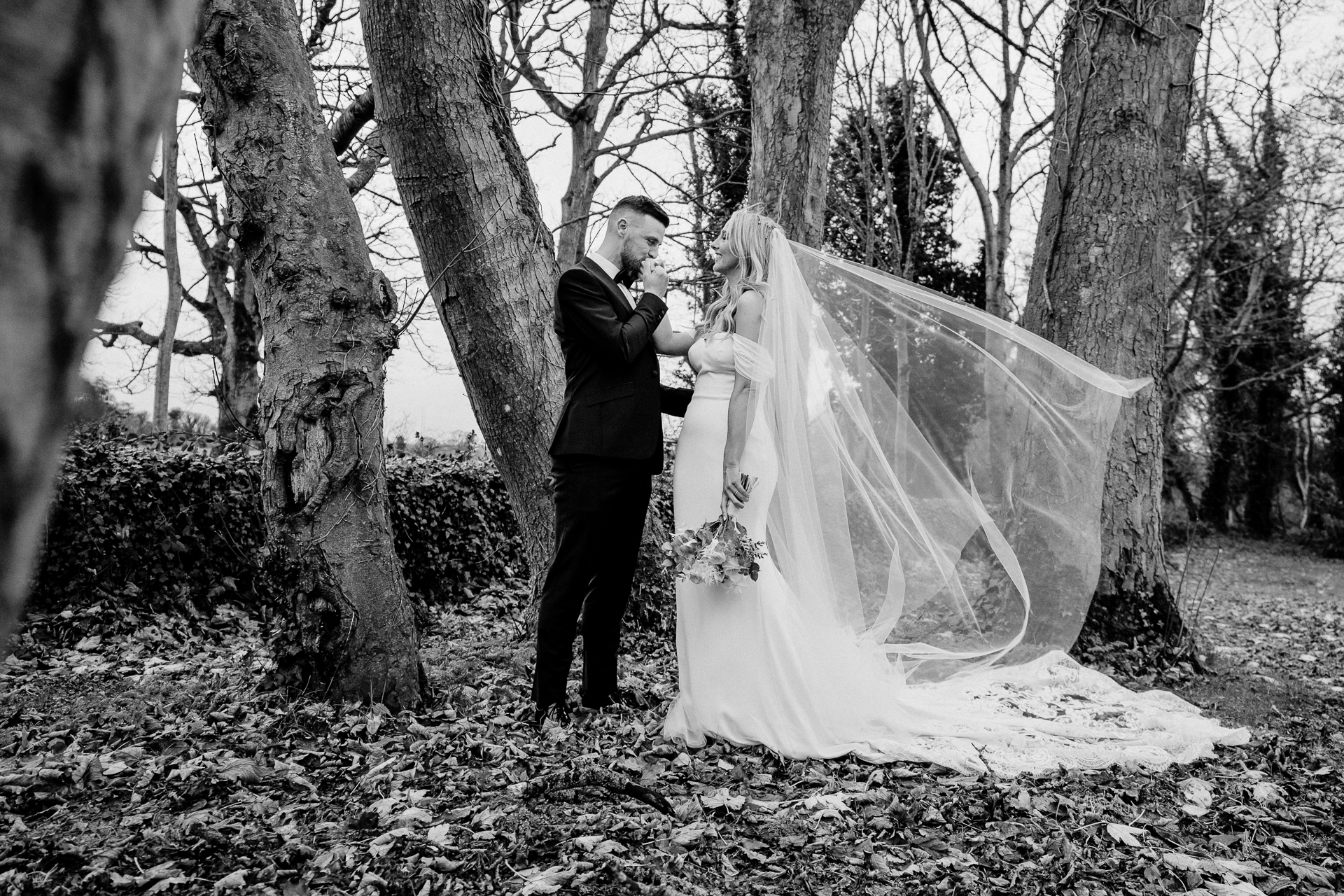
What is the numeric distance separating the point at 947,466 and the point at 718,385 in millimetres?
1639

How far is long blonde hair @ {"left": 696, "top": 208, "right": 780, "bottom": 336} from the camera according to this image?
198 inches

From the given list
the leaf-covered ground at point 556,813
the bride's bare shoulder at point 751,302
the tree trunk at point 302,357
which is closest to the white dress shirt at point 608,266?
the bride's bare shoulder at point 751,302

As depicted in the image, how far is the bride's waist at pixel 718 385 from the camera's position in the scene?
497 centimetres

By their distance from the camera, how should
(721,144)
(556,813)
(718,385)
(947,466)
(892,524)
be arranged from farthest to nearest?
(721,144)
(947,466)
(892,524)
(718,385)
(556,813)

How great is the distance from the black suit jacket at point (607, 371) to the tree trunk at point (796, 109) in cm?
229

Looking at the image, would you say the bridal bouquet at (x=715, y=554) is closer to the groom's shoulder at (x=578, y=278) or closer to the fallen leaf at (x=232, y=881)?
the groom's shoulder at (x=578, y=278)

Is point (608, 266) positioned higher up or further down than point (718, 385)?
higher up

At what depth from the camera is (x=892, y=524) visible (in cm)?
544

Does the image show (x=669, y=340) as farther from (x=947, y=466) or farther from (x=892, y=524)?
(x=947, y=466)

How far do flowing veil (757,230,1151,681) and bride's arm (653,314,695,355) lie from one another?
71cm

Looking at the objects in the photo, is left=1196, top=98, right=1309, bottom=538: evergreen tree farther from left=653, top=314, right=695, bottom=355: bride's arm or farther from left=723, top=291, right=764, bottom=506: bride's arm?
left=653, top=314, right=695, bottom=355: bride's arm

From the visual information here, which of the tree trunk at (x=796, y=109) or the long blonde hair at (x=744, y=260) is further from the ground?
the tree trunk at (x=796, y=109)

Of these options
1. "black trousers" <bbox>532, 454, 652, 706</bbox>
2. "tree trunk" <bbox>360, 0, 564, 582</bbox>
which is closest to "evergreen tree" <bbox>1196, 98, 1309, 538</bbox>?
"tree trunk" <bbox>360, 0, 564, 582</bbox>

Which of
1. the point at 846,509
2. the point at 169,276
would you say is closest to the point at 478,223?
the point at 846,509
